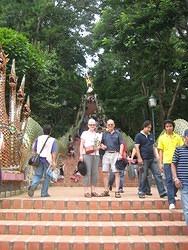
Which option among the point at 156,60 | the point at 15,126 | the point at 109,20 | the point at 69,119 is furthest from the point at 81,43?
the point at 15,126

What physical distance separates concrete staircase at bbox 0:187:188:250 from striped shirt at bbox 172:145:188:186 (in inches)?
37.2

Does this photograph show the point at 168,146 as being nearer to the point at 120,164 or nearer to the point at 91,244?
the point at 120,164

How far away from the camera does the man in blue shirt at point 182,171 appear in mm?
6398

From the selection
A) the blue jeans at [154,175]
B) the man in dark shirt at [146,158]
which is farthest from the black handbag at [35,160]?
the blue jeans at [154,175]

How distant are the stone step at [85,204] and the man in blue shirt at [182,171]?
1.84 meters

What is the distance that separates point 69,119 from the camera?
33688 millimetres

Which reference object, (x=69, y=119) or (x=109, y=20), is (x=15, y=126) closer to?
(x=109, y=20)

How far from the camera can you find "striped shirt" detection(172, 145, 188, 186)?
6430 mm

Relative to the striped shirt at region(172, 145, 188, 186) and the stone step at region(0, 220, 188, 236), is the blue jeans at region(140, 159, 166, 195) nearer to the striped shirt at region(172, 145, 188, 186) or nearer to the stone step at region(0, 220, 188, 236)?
the stone step at region(0, 220, 188, 236)

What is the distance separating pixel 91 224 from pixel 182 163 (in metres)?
1.89

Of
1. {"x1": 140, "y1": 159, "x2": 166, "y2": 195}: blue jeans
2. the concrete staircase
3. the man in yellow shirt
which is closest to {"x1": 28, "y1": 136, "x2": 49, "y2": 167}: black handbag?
the concrete staircase

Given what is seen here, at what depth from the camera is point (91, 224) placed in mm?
7316

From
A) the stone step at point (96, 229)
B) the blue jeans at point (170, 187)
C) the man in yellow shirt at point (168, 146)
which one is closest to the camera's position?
the stone step at point (96, 229)

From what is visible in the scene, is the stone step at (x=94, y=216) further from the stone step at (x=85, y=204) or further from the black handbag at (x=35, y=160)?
the black handbag at (x=35, y=160)
